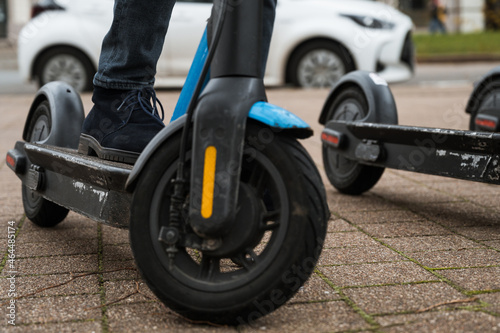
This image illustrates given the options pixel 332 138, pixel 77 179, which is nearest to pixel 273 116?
pixel 77 179

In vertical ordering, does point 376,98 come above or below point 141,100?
below

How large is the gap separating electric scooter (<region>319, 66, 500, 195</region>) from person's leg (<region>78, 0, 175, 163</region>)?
124 cm

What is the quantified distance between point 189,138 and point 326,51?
733 cm

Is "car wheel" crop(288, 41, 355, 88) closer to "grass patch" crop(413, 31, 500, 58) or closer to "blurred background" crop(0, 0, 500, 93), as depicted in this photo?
"blurred background" crop(0, 0, 500, 93)

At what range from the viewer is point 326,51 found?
8.98m

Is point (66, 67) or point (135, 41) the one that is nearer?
point (135, 41)

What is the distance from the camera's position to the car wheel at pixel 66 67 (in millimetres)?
8938

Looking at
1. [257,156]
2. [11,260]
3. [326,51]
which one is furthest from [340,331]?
[326,51]

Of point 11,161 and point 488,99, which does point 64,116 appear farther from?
point 488,99

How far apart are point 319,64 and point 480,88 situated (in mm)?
5177

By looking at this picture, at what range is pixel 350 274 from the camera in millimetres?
2279

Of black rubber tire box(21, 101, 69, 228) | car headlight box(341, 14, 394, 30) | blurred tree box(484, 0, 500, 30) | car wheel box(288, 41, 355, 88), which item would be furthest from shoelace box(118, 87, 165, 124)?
blurred tree box(484, 0, 500, 30)

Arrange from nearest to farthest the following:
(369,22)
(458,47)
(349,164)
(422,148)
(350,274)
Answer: (350,274)
(422,148)
(349,164)
(369,22)
(458,47)

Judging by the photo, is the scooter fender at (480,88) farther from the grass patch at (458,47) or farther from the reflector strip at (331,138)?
the grass patch at (458,47)
